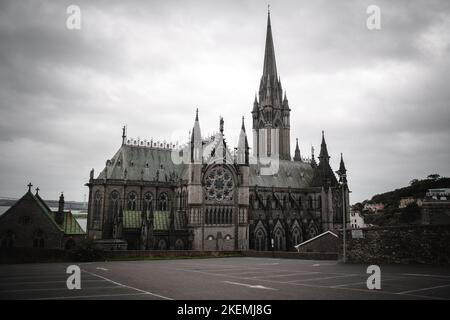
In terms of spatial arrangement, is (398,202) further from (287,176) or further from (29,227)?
(29,227)

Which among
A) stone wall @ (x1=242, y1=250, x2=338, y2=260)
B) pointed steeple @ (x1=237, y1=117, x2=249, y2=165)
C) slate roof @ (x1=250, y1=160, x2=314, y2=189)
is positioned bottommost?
stone wall @ (x1=242, y1=250, x2=338, y2=260)

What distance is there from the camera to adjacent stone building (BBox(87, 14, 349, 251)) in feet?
217

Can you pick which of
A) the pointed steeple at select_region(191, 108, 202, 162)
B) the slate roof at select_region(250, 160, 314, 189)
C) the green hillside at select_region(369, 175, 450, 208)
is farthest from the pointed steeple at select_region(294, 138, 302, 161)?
the green hillside at select_region(369, 175, 450, 208)

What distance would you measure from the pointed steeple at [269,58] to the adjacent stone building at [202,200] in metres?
27.4

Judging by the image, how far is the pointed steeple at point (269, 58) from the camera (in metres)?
102

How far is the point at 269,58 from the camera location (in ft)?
339

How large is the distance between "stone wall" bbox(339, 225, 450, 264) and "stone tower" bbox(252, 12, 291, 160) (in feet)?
198

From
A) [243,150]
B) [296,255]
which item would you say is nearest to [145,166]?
[243,150]

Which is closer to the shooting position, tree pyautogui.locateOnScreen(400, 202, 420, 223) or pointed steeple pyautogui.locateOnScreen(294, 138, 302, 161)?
pointed steeple pyautogui.locateOnScreen(294, 138, 302, 161)

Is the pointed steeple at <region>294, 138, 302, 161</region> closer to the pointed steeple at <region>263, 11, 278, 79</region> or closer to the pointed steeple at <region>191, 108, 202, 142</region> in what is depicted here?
the pointed steeple at <region>263, 11, 278, 79</region>

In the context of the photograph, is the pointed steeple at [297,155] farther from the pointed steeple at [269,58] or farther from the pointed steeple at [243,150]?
the pointed steeple at [243,150]

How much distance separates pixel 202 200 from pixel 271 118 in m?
38.6
